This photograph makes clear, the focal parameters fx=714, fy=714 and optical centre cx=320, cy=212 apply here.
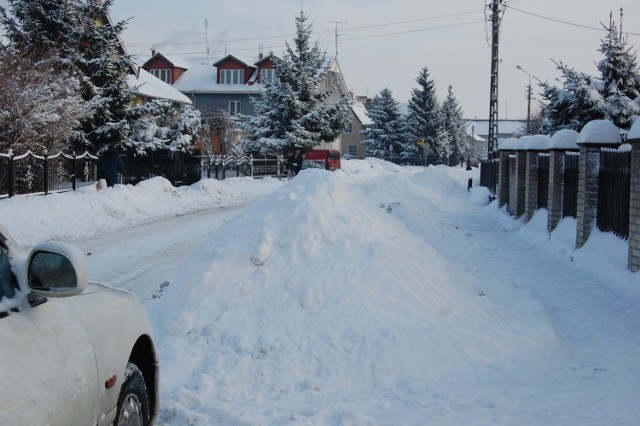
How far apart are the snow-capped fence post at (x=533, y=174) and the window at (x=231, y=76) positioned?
51.3 metres

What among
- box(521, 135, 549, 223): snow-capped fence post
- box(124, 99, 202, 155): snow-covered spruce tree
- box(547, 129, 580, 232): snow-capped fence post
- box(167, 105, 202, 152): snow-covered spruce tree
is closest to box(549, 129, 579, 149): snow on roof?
box(547, 129, 580, 232): snow-capped fence post

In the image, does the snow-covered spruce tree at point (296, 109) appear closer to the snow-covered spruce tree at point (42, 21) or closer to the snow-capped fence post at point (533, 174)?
the snow-covered spruce tree at point (42, 21)

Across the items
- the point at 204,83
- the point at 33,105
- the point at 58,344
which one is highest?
the point at 204,83

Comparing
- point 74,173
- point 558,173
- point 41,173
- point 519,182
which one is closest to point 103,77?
point 74,173

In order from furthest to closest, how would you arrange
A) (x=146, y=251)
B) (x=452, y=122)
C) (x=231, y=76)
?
(x=452, y=122)
(x=231, y=76)
(x=146, y=251)

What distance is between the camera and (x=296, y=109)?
4656 centimetres

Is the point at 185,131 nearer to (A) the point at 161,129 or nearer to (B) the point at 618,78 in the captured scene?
(A) the point at 161,129

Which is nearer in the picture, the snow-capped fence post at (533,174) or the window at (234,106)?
the snow-capped fence post at (533,174)

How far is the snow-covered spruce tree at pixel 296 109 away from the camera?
1833 inches

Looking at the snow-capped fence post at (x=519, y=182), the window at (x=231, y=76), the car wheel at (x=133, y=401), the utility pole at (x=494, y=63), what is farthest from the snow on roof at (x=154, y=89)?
the car wheel at (x=133, y=401)

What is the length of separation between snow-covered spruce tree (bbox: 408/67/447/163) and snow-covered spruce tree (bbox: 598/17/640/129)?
47988mm

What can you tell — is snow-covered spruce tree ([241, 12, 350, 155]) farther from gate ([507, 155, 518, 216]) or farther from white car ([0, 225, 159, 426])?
white car ([0, 225, 159, 426])

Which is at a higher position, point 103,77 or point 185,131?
point 103,77

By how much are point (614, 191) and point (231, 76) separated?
190ft
